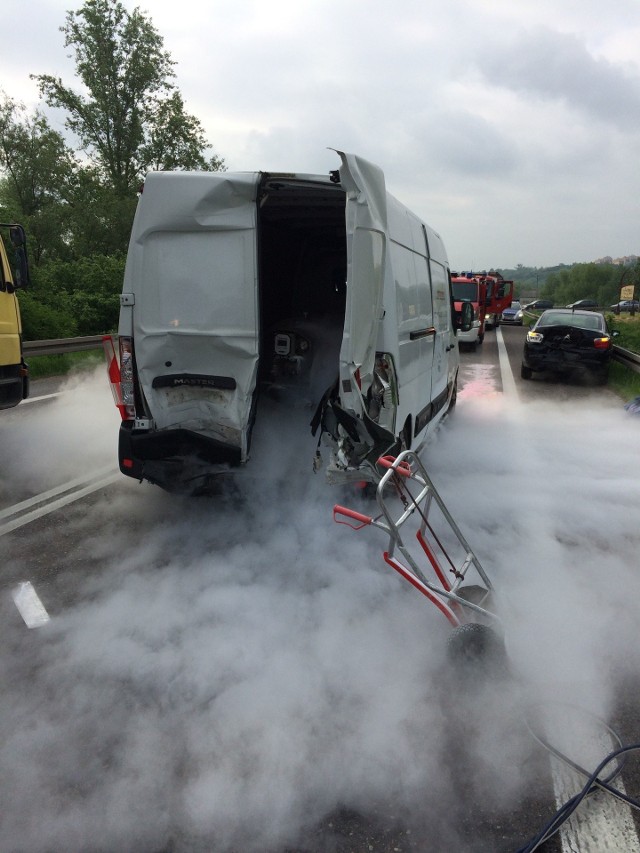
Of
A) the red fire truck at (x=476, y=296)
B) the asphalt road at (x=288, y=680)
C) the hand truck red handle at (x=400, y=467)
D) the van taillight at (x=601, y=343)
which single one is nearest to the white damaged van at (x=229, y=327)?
the hand truck red handle at (x=400, y=467)

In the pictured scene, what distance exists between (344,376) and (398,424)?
102 cm

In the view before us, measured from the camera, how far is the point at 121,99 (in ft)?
107

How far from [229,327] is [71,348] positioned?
925 cm

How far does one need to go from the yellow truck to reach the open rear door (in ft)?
12.8

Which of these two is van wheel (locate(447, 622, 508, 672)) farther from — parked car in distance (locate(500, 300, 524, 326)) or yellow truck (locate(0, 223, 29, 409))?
parked car in distance (locate(500, 300, 524, 326))

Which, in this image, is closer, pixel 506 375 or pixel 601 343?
pixel 601 343

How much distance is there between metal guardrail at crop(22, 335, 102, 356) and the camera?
11297 millimetres

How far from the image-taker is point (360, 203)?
12.8 ft

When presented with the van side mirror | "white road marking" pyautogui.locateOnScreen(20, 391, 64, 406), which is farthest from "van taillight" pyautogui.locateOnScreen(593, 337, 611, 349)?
"white road marking" pyautogui.locateOnScreen(20, 391, 64, 406)

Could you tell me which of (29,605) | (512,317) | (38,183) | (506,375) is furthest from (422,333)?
(512,317)

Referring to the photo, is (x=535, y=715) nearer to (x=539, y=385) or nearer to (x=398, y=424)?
(x=398, y=424)

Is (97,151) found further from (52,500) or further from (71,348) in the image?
(52,500)

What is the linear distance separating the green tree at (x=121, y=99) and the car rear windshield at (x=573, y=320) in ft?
82.3

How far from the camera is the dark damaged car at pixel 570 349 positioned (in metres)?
12.8
